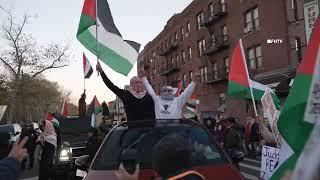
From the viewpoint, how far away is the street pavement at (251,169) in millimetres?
13375

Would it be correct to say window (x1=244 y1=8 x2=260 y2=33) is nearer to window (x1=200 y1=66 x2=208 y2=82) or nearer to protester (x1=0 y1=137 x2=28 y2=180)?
window (x1=200 y1=66 x2=208 y2=82)

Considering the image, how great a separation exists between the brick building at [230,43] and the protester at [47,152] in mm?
16039

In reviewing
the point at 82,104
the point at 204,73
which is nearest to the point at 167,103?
the point at 82,104

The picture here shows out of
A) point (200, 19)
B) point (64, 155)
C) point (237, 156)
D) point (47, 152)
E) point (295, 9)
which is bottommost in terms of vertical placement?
point (64, 155)

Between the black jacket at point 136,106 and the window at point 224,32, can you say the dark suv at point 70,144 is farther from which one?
the window at point 224,32

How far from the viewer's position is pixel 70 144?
15.3m

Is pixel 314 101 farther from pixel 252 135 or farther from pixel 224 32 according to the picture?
pixel 224 32

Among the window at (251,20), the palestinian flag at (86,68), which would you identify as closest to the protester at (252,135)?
the palestinian flag at (86,68)

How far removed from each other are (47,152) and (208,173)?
919 cm

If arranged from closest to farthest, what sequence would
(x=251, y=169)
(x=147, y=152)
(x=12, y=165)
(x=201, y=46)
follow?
(x=12, y=165) < (x=147, y=152) < (x=251, y=169) < (x=201, y=46)

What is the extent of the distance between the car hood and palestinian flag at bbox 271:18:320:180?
89.1 inches

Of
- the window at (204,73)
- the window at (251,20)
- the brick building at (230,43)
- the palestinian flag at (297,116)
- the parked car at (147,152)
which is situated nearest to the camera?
the palestinian flag at (297,116)

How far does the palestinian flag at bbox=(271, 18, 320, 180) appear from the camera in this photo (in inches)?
98.7

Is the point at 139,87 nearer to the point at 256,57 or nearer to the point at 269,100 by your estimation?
the point at 269,100
